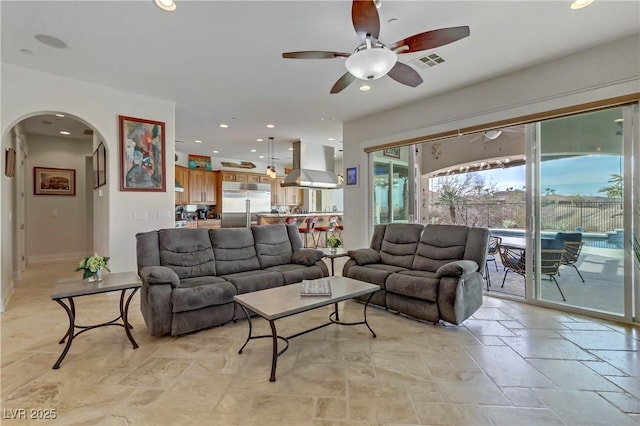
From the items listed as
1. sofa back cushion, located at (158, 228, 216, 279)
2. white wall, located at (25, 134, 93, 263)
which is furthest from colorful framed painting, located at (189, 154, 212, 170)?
sofa back cushion, located at (158, 228, 216, 279)

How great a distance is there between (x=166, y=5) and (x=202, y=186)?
22.6ft

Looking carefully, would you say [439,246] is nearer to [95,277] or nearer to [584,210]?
[584,210]

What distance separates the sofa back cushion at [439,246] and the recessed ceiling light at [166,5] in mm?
3568

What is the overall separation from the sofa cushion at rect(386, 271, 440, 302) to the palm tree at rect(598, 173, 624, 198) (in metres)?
2.14

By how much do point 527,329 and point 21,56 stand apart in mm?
6114

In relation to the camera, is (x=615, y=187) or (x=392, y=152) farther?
(x=392, y=152)

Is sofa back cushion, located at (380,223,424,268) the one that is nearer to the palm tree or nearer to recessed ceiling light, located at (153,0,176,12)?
the palm tree

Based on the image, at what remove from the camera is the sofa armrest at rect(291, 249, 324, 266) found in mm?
3982

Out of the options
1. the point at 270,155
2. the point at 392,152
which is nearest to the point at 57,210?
the point at 270,155

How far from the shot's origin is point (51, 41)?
2.97 meters

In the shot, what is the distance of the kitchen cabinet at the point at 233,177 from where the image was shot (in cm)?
930

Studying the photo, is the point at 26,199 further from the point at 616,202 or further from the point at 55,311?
the point at 616,202

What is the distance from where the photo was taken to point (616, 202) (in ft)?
10.7

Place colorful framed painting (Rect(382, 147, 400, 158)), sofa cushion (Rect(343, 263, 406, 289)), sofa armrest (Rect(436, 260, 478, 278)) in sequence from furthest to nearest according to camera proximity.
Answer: colorful framed painting (Rect(382, 147, 400, 158))
sofa cushion (Rect(343, 263, 406, 289))
sofa armrest (Rect(436, 260, 478, 278))
